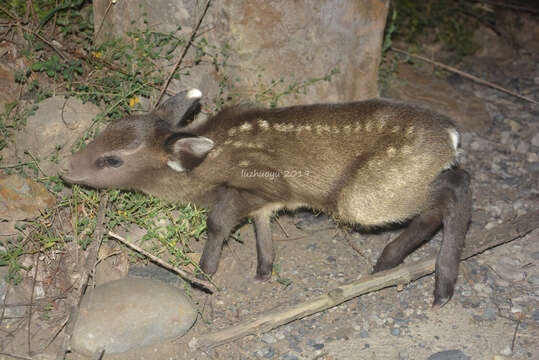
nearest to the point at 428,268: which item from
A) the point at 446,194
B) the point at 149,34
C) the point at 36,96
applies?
the point at 446,194

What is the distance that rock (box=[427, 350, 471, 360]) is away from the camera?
3.95 meters

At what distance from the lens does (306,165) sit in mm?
4668

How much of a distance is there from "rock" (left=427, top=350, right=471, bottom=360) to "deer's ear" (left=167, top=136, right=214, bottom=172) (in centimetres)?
234

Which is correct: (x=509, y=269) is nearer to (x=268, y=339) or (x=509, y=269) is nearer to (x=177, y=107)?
(x=268, y=339)

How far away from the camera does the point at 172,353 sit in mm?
4160

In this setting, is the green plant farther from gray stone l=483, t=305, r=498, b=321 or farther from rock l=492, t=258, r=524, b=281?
gray stone l=483, t=305, r=498, b=321

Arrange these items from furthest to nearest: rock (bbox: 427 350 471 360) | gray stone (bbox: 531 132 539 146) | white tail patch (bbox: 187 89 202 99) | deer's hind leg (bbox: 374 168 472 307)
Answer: gray stone (bbox: 531 132 539 146)
white tail patch (bbox: 187 89 202 99)
deer's hind leg (bbox: 374 168 472 307)
rock (bbox: 427 350 471 360)

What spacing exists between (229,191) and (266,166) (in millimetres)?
Answer: 400

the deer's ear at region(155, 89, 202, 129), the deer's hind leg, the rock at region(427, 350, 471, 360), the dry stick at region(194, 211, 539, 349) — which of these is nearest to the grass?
the deer's ear at region(155, 89, 202, 129)

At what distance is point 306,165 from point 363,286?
3.59ft

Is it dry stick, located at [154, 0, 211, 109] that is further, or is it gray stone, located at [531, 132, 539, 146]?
gray stone, located at [531, 132, 539, 146]

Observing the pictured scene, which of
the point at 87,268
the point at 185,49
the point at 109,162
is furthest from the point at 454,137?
the point at 87,268

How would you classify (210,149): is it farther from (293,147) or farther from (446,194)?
(446,194)

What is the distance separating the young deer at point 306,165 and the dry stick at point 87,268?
0.79 feet
